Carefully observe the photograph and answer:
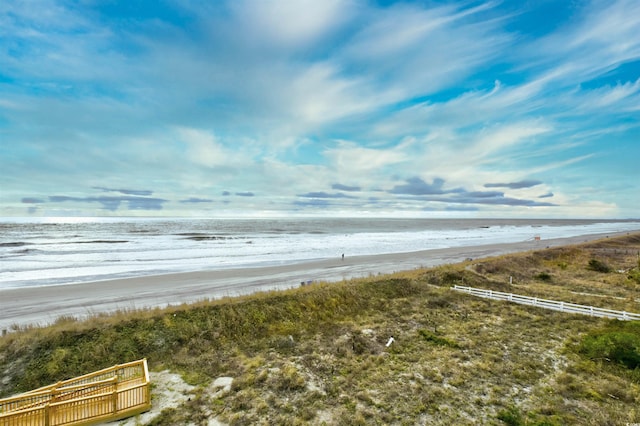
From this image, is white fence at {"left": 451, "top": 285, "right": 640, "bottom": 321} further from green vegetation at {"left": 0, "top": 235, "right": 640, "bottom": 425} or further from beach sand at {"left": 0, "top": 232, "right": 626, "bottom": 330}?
beach sand at {"left": 0, "top": 232, "right": 626, "bottom": 330}

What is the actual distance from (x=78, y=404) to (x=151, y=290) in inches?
786

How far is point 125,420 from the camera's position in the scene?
9789 millimetres

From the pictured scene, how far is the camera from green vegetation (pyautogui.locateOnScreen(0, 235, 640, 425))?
10.5 metres

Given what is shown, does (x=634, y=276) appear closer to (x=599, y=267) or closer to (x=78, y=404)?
(x=599, y=267)

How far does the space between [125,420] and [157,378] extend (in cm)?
269

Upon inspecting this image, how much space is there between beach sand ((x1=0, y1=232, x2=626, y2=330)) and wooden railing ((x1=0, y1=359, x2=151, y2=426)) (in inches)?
430

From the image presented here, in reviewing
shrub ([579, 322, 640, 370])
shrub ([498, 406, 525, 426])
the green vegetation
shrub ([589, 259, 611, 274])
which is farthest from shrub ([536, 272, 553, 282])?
shrub ([498, 406, 525, 426])

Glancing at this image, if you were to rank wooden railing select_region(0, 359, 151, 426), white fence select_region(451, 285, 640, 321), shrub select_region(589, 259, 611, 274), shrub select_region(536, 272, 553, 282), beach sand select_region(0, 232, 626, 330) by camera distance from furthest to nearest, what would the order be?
shrub select_region(589, 259, 611, 274), shrub select_region(536, 272, 553, 282), beach sand select_region(0, 232, 626, 330), white fence select_region(451, 285, 640, 321), wooden railing select_region(0, 359, 151, 426)

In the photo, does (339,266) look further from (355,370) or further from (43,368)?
(43,368)

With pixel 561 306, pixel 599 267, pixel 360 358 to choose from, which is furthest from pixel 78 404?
pixel 599 267

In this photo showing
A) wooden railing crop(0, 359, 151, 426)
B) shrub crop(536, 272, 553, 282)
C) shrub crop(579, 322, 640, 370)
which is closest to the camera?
wooden railing crop(0, 359, 151, 426)

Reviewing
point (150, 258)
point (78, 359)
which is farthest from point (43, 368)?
point (150, 258)

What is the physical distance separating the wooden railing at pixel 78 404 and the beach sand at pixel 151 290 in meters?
10.9

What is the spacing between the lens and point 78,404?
9.68 meters
